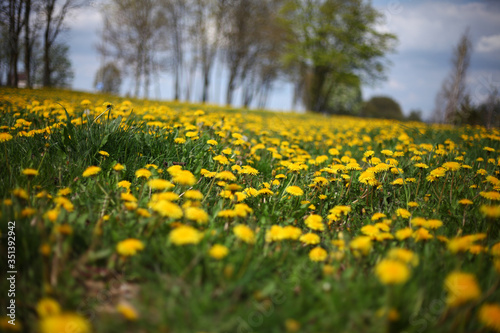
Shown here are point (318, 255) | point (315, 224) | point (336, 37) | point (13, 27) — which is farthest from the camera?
point (336, 37)

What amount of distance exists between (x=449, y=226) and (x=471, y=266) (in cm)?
66

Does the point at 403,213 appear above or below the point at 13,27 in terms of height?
below

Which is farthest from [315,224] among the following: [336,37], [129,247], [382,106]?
[382,106]

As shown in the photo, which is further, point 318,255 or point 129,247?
point 318,255

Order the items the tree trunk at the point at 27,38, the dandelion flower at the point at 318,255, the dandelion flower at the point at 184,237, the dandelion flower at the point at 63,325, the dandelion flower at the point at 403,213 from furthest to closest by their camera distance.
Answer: the tree trunk at the point at 27,38
the dandelion flower at the point at 403,213
the dandelion flower at the point at 318,255
the dandelion flower at the point at 184,237
the dandelion flower at the point at 63,325

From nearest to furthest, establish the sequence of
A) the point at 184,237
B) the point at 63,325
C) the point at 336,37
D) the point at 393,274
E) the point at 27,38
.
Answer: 1. the point at 63,325
2. the point at 393,274
3. the point at 184,237
4. the point at 27,38
5. the point at 336,37

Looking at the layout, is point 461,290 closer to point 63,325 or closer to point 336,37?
point 63,325

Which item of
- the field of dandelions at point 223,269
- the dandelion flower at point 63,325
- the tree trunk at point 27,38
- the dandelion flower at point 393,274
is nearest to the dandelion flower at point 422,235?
the field of dandelions at point 223,269

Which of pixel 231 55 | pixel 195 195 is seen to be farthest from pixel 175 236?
pixel 231 55

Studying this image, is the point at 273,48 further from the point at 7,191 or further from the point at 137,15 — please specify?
the point at 7,191

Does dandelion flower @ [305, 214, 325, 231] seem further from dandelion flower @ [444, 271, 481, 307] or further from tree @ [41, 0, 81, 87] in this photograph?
tree @ [41, 0, 81, 87]

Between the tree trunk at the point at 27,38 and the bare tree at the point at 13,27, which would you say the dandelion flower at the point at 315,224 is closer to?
the bare tree at the point at 13,27

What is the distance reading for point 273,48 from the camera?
26.4m

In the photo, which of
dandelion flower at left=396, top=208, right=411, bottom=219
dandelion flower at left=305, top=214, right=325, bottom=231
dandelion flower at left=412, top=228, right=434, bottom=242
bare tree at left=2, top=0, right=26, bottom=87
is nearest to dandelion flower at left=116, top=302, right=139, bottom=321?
dandelion flower at left=305, top=214, right=325, bottom=231
